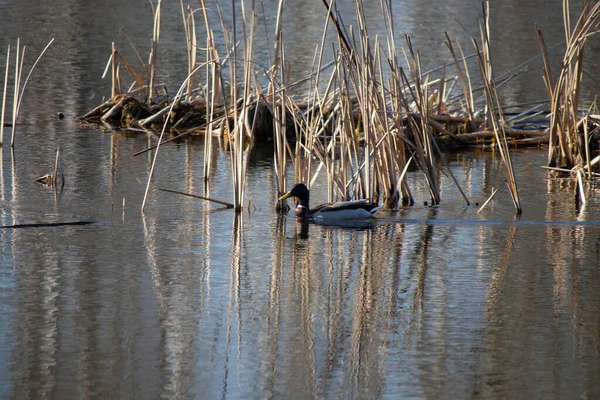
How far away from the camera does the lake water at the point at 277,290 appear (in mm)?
5668

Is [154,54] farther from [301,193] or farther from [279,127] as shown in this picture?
[301,193]

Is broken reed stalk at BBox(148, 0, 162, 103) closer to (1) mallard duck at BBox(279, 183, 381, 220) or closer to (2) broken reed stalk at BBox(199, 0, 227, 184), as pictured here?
(2) broken reed stalk at BBox(199, 0, 227, 184)

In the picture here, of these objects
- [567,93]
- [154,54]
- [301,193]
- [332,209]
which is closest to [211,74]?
[301,193]

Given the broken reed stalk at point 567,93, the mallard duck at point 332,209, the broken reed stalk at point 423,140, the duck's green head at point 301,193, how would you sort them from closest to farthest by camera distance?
the mallard duck at point 332,209, the duck's green head at point 301,193, the broken reed stalk at point 423,140, the broken reed stalk at point 567,93

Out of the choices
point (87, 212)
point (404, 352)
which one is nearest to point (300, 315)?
point (404, 352)

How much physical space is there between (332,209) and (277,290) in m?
2.48

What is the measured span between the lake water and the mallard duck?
160mm

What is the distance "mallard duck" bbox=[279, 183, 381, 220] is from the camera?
9.55m

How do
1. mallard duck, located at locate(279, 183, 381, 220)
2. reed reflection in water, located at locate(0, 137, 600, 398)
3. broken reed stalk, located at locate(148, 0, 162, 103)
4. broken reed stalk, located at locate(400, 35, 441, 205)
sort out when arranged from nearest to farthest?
reed reflection in water, located at locate(0, 137, 600, 398) < mallard duck, located at locate(279, 183, 381, 220) < broken reed stalk, located at locate(400, 35, 441, 205) < broken reed stalk, located at locate(148, 0, 162, 103)

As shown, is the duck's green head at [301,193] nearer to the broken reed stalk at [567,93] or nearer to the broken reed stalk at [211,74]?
the broken reed stalk at [211,74]

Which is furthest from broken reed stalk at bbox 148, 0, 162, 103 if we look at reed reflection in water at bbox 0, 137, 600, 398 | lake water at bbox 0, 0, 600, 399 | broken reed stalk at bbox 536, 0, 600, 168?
broken reed stalk at bbox 536, 0, 600, 168

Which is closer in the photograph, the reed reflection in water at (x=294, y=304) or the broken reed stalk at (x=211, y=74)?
the reed reflection in water at (x=294, y=304)

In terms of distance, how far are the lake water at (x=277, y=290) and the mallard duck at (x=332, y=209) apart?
0.52 ft

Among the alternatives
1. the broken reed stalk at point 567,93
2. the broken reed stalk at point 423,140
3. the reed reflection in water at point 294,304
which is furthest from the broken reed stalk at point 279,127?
the broken reed stalk at point 567,93
